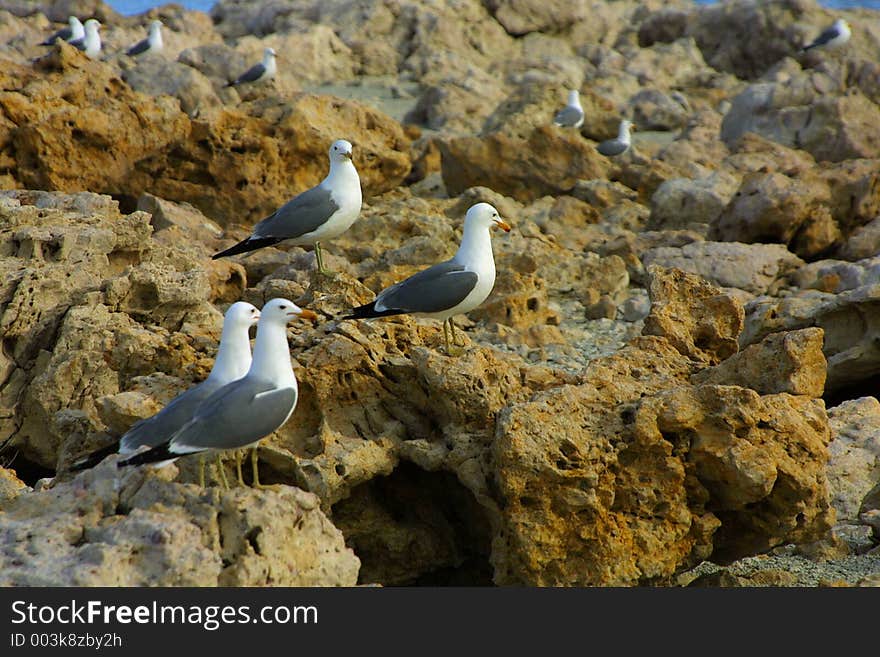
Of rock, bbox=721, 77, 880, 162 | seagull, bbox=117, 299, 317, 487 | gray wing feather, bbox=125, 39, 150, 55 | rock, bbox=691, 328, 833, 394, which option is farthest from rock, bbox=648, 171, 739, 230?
gray wing feather, bbox=125, 39, 150, 55

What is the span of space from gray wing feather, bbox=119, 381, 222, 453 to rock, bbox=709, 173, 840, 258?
10.1m

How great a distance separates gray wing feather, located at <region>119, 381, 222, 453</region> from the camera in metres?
5.36

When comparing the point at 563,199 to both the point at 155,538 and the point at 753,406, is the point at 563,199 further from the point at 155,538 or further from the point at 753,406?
the point at 155,538

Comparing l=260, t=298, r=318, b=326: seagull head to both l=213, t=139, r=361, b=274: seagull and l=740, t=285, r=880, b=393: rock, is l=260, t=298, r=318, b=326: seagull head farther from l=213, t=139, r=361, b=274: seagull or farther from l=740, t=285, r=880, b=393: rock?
l=740, t=285, r=880, b=393: rock

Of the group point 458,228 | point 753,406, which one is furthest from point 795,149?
point 753,406

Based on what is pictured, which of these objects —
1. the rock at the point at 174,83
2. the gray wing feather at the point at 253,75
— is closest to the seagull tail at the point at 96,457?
the rock at the point at 174,83

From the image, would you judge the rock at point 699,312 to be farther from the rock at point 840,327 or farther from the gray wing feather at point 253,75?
the gray wing feather at point 253,75

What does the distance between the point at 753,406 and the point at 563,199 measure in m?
10.7

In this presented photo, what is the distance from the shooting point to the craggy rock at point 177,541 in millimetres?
4652

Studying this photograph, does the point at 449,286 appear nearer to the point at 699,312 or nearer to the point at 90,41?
the point at 699,312

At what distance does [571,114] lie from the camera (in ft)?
66.6

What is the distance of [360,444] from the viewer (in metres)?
6.25

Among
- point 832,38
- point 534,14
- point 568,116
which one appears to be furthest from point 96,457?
point 534,14

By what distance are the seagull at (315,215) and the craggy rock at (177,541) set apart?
452 cm
